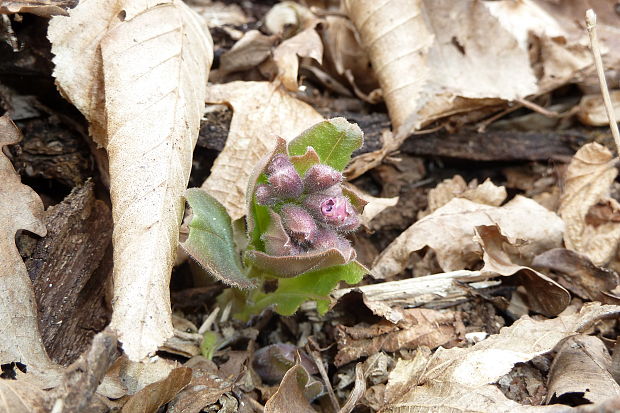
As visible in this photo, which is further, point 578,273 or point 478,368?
point 578,273

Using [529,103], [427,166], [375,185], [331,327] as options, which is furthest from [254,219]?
[529,103]

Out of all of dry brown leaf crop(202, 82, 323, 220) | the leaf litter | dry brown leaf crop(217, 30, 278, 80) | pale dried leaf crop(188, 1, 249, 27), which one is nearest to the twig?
the leaf litter

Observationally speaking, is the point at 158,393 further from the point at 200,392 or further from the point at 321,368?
the point at 321,368

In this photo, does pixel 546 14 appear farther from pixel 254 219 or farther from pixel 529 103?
pixel 254 219

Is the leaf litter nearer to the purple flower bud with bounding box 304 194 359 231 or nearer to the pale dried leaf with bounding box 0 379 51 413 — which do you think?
the pale dried leaf with bounding box 0 379 51 413

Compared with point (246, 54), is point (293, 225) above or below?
below

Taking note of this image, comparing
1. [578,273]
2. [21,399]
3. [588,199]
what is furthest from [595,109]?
[21,399]

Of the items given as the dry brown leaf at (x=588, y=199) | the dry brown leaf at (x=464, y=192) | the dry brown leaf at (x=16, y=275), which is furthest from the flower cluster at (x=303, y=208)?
the dry brown leaf at (x=588, y=199)
